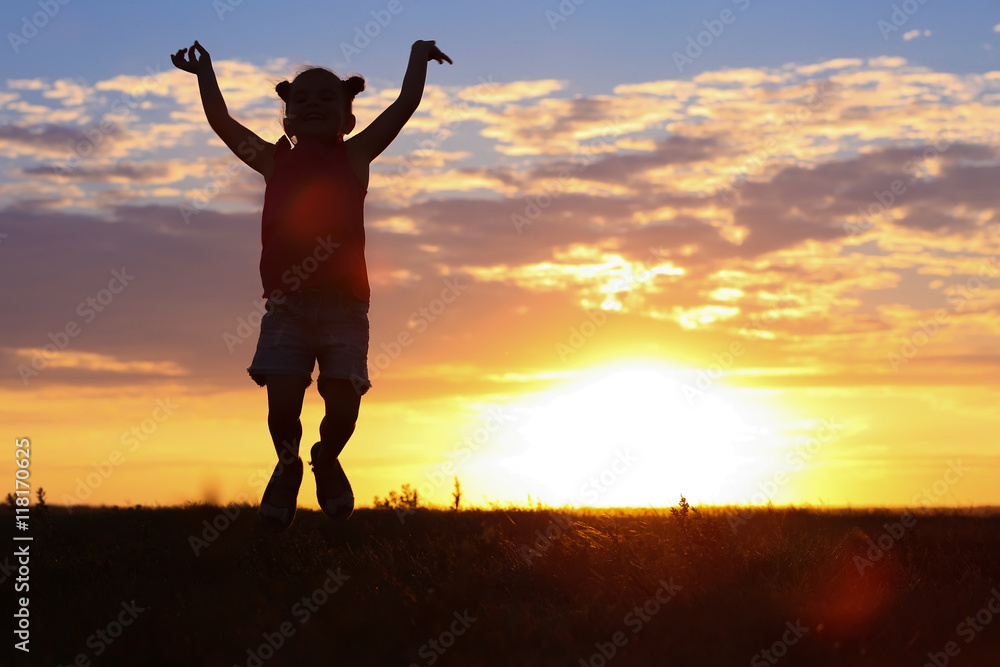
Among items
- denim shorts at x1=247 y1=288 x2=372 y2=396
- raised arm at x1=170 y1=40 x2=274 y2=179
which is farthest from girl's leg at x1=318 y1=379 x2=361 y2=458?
raised arm at x1=170 y1=40 x2=274 y2=179

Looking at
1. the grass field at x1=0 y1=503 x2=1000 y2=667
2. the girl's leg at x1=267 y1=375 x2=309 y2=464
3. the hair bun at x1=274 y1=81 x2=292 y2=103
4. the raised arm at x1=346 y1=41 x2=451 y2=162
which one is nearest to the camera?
the grass field at x1=0 y1=503 x2=1000 y2=667

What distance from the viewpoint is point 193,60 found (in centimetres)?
814

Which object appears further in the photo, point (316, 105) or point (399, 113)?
point (399, 113)

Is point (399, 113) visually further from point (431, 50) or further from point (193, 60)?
point (193, 60)

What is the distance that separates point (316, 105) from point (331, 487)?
10.2 ft

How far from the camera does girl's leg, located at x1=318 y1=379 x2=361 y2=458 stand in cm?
764

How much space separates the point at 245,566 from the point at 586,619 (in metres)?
4.07

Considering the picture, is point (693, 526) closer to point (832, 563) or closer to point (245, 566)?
point (832, 563)

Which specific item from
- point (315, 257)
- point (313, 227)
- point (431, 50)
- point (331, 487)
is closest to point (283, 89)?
point (431, 50)

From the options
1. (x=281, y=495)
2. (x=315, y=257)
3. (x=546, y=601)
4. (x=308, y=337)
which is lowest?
(x=546, y=601)

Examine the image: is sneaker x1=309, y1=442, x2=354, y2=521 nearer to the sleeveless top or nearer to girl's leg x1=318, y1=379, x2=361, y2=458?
girl's leg x1=318, y1=379, x2=361, y2=458

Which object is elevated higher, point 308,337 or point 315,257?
point 315,257

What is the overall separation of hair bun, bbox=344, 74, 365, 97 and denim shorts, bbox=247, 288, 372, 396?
1.78m

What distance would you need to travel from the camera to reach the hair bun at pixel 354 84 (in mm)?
7953
